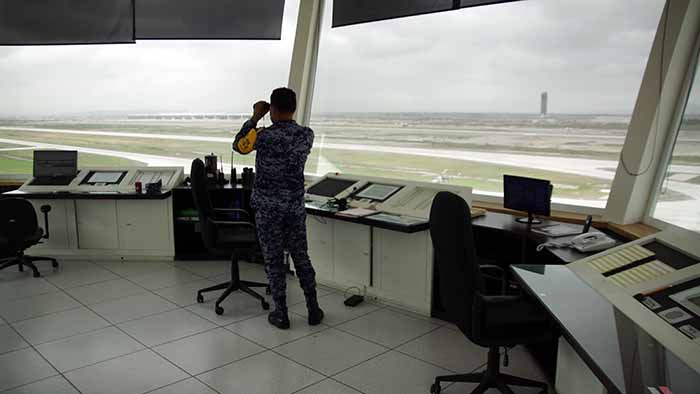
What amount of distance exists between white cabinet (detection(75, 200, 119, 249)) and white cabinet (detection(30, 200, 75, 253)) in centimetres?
10

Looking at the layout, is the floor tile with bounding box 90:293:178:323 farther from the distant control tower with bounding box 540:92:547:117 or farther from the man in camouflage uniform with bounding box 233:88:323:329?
the distant control tower with bounding box 540:92:547:117

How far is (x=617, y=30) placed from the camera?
3.77 m

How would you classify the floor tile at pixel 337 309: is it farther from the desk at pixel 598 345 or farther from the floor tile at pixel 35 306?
the floor tile at pixel 35 306

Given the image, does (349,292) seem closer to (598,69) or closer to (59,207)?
(598,69)

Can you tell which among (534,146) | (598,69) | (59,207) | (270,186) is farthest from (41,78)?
(598,69)

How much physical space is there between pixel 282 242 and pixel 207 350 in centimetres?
87

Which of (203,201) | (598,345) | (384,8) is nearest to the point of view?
(598,345)

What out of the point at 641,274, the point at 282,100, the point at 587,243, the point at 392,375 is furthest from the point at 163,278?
the point at 641,274

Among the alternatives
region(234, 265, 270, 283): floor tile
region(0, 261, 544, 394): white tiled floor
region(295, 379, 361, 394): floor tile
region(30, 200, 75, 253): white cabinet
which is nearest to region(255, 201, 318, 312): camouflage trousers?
region(0, 261, 544, 394): white tiled floor

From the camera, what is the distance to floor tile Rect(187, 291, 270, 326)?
13.1 ft

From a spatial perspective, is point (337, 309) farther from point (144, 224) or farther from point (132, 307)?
point (144, 224)

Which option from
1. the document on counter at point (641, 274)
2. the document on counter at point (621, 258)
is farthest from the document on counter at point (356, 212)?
the document on counter at point (641, 274)

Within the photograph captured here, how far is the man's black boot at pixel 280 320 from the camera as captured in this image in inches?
148

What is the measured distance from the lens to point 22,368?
3.17 meters
